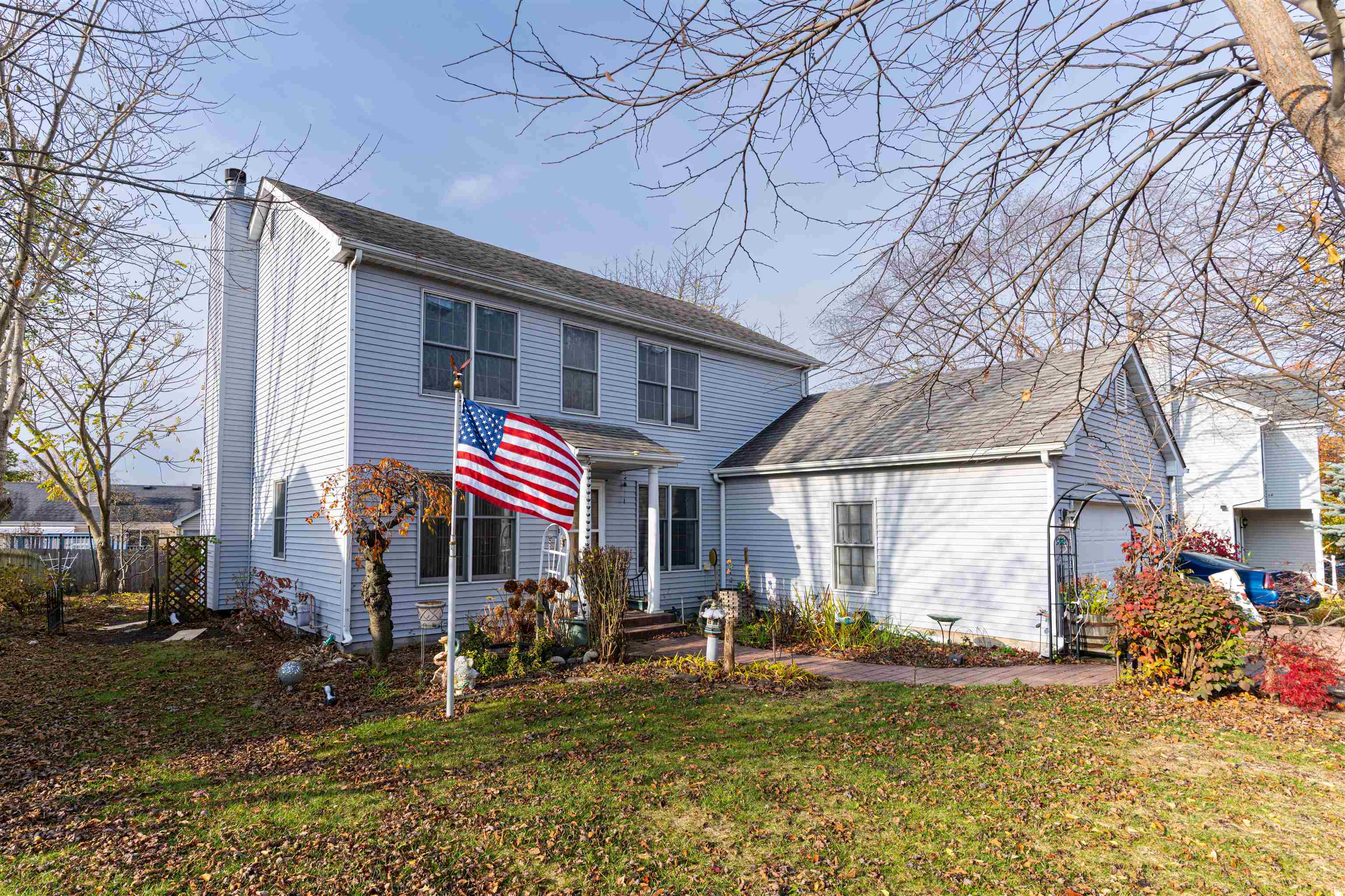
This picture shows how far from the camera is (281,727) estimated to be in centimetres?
657

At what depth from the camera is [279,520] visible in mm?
12695

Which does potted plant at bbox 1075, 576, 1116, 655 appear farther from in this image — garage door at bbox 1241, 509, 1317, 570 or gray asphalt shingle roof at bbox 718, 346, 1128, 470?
garage door at bbox 1241, 509, 1317, 570

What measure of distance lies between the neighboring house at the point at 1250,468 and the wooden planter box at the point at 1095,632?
1060 centimetres

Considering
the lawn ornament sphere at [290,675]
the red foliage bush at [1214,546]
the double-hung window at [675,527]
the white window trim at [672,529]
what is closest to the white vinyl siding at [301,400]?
the lawn ornament sphere at [290,675]

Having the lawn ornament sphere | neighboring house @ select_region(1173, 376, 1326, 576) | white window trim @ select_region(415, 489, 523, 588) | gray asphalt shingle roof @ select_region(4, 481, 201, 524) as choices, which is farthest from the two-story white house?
gray asphalt shingle roof @ select_region(4, 481, 201, 524)

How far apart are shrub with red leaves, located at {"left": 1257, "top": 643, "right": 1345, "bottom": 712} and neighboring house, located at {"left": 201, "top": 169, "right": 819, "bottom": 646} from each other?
800cm

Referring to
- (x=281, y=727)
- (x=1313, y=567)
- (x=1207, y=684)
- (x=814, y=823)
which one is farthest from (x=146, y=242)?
(x=1313, y=567)

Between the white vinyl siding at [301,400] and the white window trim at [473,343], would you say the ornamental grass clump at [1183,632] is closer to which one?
the white window trim at [473,343]

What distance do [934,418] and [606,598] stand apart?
7.29 metres

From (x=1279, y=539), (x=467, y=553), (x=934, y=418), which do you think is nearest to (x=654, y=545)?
(x=467, y=553)

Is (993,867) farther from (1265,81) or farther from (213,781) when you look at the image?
(213,781)

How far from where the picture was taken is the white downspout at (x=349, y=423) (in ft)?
33.1

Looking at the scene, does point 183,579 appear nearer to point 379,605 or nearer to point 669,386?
point 379,605

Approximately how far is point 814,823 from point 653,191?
389 cm
